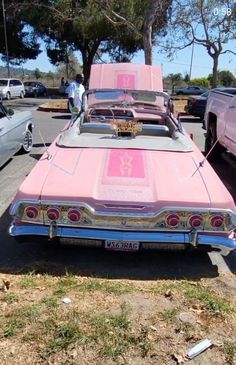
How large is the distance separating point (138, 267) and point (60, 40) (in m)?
39.2

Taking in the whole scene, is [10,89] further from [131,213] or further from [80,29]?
[131,213]

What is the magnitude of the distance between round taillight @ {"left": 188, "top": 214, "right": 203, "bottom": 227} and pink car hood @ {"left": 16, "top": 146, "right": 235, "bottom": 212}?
10 cm

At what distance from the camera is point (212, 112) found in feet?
28.3

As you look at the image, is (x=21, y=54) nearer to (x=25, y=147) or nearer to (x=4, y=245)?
(x=25, y=147)

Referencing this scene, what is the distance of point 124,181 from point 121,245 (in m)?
0.60

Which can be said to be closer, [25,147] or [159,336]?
[159,336]

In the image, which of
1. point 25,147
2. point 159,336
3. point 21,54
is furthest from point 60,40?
point 159,336

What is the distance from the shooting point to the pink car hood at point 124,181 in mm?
3852

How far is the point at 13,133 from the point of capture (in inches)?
306

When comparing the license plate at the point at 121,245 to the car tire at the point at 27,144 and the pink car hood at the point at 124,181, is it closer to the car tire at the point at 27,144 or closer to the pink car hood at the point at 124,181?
the pink car hood at the point at 124,181

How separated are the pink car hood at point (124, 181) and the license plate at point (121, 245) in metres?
0.30

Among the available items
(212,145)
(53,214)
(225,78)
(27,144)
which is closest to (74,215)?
(53,214)

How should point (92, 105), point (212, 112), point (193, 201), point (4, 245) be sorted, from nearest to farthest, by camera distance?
point (193, 201), point (4, 245), point (92, 105), point (212, 112)

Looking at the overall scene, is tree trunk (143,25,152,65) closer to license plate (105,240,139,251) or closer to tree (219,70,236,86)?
license plate (105,240,139,251)
